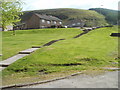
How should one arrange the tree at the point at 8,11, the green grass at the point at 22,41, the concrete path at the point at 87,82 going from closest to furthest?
the concrete path at the point at 87,82 < the tree at the point at 8,11 < the green grass at the point at 22,41

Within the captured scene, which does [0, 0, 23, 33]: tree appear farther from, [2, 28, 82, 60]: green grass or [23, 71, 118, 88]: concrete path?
[23, 71, 118, 88]: concrete path

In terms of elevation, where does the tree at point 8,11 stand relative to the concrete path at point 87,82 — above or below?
above

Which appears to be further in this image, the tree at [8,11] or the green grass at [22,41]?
the green grass at [22,41]

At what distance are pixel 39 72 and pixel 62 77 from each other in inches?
95.4

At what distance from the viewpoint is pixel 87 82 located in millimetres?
7504

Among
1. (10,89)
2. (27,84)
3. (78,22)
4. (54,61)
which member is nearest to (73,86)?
(27,84)

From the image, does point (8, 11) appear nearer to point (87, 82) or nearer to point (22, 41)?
point (87, 82)

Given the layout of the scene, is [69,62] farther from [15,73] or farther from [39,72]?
[15,73]

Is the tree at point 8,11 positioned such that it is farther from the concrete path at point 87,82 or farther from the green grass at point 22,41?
the concrete path at point 87,82

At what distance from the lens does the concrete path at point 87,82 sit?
7.10 m

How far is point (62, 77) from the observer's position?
821 cm

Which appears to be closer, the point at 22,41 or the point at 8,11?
the point at 8,11

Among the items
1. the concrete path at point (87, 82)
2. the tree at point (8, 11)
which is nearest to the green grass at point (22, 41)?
the tree at point (8, 11)

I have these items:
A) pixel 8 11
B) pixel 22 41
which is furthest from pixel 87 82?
pixel 22 41
